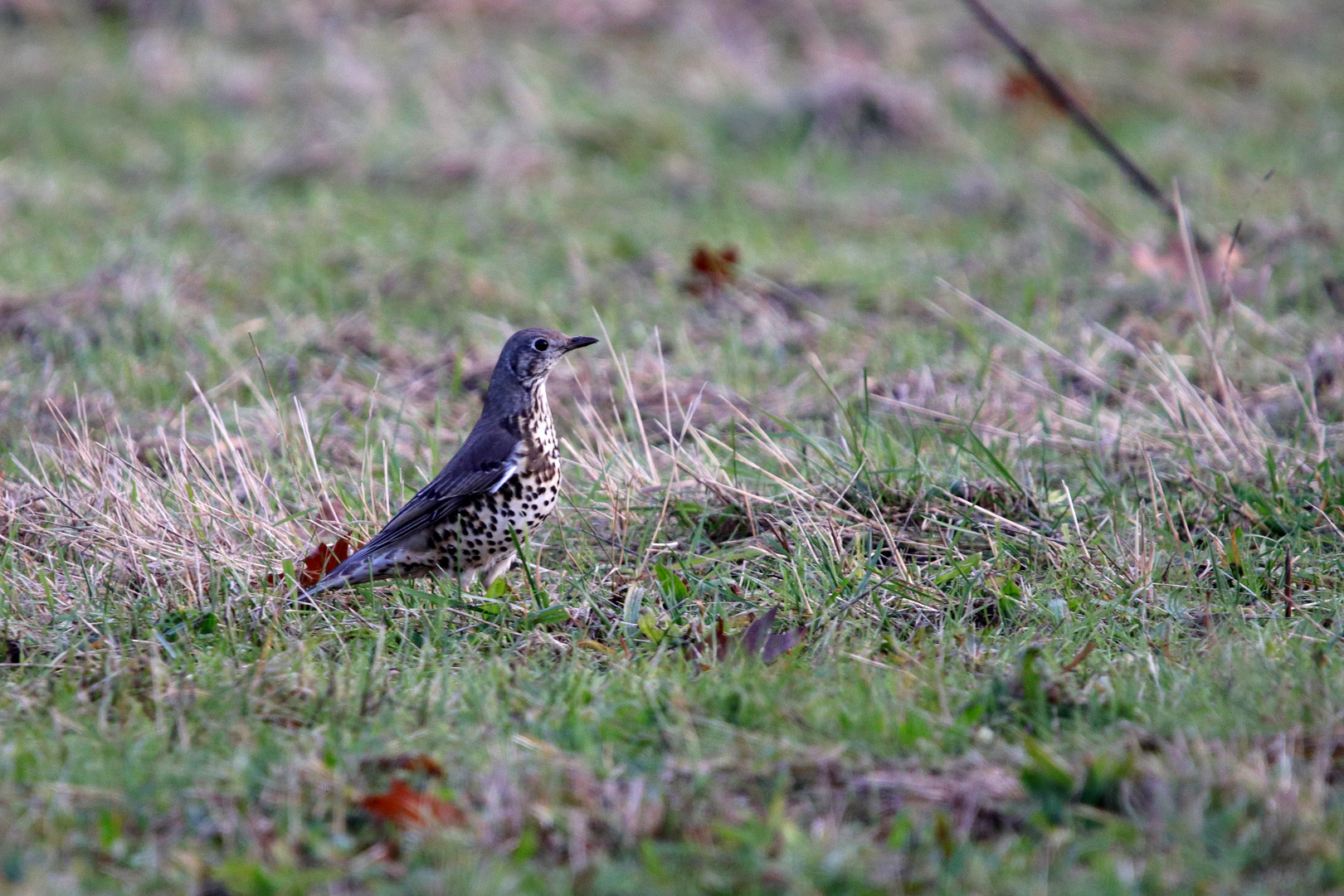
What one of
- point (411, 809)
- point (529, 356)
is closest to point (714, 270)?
point (529, 356)

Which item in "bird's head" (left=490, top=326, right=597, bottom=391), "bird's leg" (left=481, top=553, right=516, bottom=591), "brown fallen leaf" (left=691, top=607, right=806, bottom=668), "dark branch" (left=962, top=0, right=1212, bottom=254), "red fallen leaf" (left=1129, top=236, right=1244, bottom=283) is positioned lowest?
"bird's leg" (left=481, top=553, right=516, bottom=591)

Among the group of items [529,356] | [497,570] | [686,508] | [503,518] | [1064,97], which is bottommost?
[497,570]

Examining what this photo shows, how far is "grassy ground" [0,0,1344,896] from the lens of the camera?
2850 millimetres

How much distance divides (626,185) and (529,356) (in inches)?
193

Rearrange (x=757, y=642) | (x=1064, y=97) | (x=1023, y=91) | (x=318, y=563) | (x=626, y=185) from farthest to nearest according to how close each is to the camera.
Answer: (x=1023, y=91) → (x=626, y=185) → (x=1064, y=97) → (x=318, y=563) → (x=757, y=642)

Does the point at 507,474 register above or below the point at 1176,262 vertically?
above

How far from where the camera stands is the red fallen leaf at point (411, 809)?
2830 millimetres

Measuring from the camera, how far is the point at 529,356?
15.7 ft

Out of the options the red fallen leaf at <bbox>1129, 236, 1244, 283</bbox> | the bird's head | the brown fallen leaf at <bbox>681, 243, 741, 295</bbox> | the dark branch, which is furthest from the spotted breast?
the red fallen leaf at <bbox>1129, 236, 1244, 283</bbox>

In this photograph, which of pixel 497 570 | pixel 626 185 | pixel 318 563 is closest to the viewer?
pixel 318 563

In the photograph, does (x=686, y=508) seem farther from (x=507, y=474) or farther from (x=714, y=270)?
(x=714, y=270)

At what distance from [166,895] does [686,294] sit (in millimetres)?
5035

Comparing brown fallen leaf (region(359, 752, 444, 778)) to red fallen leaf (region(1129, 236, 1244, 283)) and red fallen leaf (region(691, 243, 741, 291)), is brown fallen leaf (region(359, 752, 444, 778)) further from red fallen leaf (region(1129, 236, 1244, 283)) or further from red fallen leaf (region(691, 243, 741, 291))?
red fallen leaf (region(1129, 236, 1244, 283))

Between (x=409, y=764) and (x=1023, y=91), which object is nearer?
(x=409, y=764)
